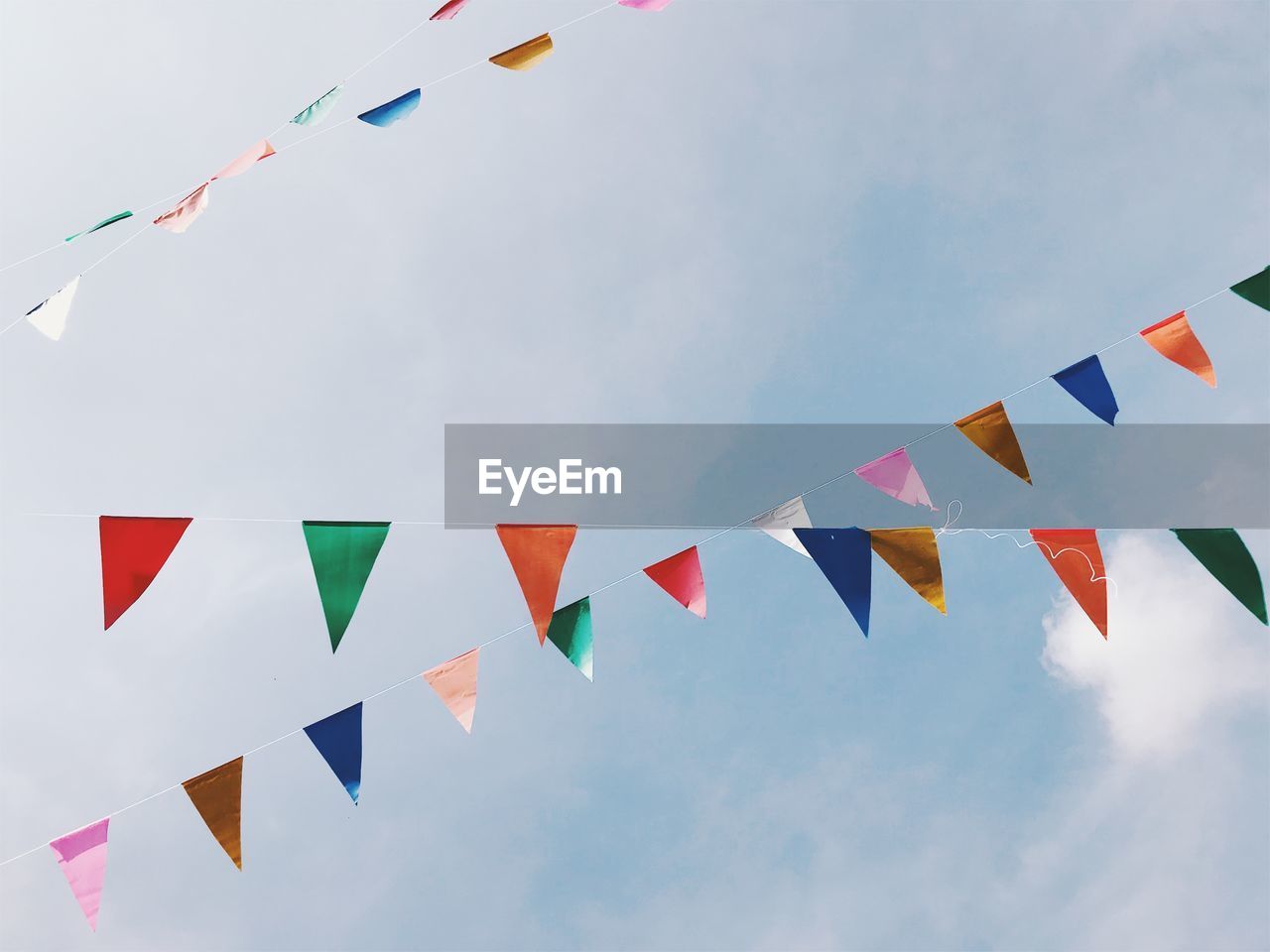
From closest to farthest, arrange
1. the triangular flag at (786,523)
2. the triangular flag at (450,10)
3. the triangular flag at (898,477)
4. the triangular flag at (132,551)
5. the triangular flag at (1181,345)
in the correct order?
1. the triangular flag at (132,551)
2. the triangular flag at (786,523)
3. the triangular flag at (898,477)
4. the triangular flag at (450,10)
5. the triangular flag at (1181,345)

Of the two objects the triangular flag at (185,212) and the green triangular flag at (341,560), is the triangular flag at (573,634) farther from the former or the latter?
the triangular flag at (185,212)

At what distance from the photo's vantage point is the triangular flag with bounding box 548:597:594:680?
204 inches

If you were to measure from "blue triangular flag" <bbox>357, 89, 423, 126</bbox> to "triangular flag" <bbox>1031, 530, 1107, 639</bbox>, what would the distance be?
4.20 meters

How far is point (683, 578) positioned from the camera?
5.22 metres

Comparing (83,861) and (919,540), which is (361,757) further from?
(919,540)

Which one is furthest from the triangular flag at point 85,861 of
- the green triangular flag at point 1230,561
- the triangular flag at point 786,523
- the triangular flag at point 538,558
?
the green triangular flag at point 1230,561

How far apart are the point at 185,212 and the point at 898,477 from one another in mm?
4181

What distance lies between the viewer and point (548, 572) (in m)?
4.87

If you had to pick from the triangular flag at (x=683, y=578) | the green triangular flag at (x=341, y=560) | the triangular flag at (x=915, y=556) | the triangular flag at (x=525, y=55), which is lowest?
the triangular flag at (x=915, y=556)

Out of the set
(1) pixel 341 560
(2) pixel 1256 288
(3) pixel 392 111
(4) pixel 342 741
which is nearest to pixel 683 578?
(1) pixel 341 560

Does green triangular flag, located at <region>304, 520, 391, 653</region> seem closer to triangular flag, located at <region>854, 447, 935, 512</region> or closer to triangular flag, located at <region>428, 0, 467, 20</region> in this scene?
triangular flag, located at <region>854, 447, 935, 512</region>

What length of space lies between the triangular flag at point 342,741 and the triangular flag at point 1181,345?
493 cm

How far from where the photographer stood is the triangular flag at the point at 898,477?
5.09m

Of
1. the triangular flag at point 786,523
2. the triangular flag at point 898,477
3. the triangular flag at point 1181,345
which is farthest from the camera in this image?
the triangular flag at point 1181,345
